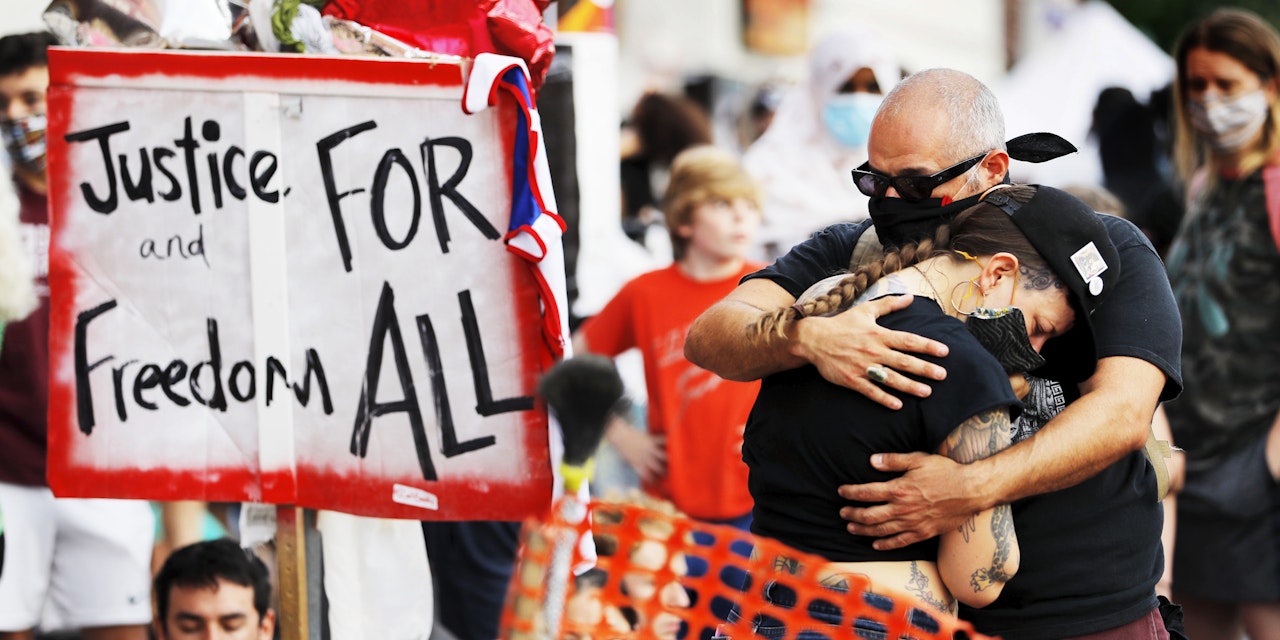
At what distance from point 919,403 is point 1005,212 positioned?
39cm

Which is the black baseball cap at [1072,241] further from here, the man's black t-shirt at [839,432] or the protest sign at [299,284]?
the protest sign at [299,284]

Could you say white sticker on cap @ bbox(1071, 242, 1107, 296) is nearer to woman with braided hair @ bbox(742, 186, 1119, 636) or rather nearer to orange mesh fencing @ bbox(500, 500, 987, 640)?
woman with braided hair @ bbox(742, 186, 1119, 636)

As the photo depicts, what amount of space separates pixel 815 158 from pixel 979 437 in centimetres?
376

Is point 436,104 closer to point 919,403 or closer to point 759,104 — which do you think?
point 919,403

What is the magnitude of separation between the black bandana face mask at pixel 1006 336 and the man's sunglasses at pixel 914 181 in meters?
0.28

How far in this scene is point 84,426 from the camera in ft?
11.4

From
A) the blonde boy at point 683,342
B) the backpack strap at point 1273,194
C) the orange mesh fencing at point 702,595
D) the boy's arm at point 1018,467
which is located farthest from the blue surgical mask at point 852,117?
the orange mesh fencing at point 702,595

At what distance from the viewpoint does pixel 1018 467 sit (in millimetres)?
2490

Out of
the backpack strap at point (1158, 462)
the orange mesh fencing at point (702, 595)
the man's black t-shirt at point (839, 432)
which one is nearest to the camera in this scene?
the orange mesh fencing at point (702, 595)

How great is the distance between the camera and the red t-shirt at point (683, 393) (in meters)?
4.68

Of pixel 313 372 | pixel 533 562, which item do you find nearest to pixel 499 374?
pixel 313 372

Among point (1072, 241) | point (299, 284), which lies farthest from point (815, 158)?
point (1072, 241)

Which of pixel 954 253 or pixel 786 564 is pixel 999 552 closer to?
pixel 786 564

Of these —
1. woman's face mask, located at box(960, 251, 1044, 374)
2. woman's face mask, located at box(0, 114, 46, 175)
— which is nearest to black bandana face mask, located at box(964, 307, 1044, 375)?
woman's face mask, located at box(960, 251, 1044, 374)
